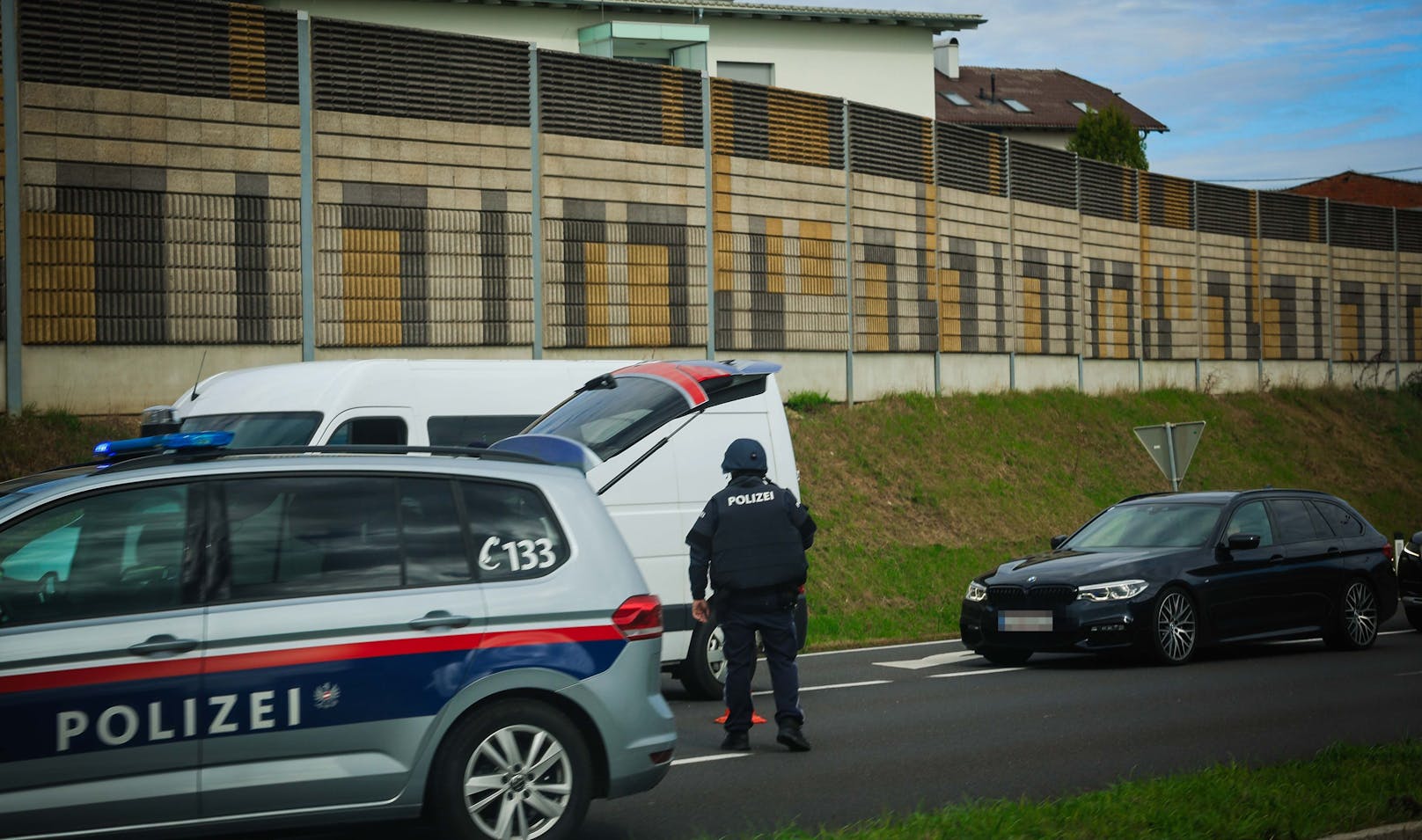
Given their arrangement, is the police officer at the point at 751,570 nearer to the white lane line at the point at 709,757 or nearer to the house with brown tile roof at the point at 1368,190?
the white lane line at the point at 709,757

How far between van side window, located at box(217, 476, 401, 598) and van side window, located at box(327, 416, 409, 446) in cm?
455

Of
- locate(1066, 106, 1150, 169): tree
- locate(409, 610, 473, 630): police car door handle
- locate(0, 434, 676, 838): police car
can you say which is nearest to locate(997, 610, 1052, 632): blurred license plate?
locate(0, 434, 676, 838): police car

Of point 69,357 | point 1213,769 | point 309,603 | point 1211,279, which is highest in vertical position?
point 1211,279

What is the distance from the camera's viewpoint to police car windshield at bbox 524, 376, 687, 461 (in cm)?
1107

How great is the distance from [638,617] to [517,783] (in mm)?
866

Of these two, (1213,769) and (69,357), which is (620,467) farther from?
(69,357)

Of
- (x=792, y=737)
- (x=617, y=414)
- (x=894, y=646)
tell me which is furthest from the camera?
(x=894, y=646)

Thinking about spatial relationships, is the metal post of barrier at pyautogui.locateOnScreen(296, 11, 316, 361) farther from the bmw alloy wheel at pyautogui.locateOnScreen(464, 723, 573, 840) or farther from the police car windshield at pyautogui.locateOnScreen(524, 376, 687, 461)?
the bmw alloy wheel at pyautogui.locateOnScreen(464, 723, 573, 840)

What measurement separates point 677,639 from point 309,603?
5352mm

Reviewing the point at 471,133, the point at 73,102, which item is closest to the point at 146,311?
the point at 73,102

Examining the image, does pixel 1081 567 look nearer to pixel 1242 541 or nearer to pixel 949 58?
pixel 1242 541

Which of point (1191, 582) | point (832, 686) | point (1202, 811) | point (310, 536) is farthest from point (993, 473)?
point (310, 536)

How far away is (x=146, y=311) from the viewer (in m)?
16.4

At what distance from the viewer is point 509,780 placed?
6375 millimetres
